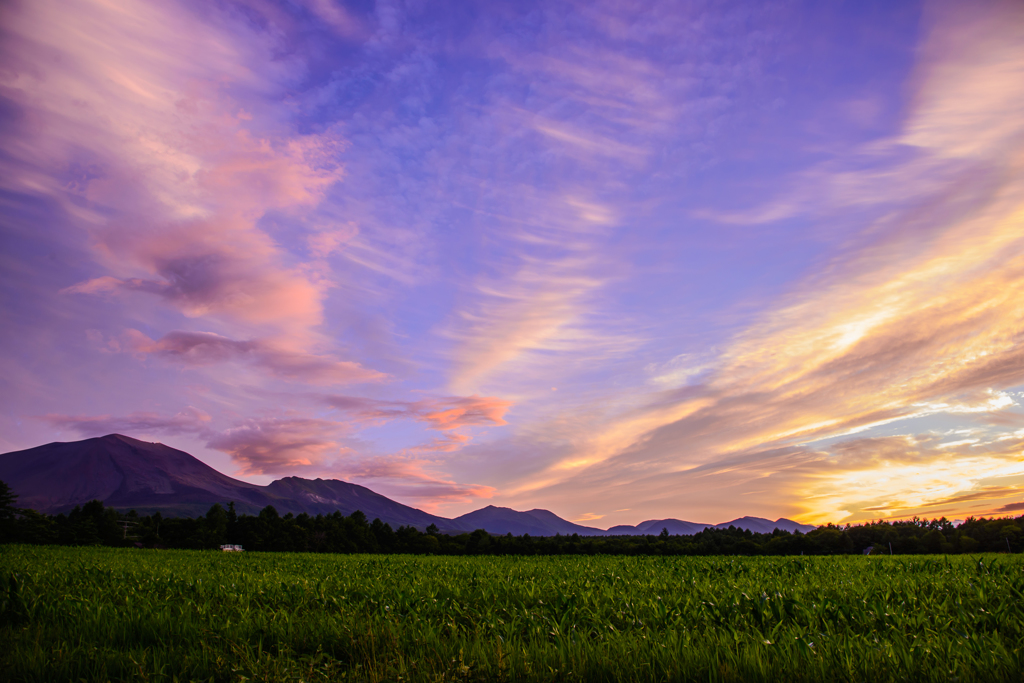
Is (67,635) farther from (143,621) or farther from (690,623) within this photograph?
(690,623)

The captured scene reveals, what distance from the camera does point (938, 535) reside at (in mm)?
43156

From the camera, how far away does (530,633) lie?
5.16 metres

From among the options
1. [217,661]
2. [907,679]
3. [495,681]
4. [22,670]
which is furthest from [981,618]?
[22,670]

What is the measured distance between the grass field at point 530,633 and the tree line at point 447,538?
23.6 m

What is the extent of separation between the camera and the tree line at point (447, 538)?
4331 cm

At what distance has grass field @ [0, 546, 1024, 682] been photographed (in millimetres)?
4027

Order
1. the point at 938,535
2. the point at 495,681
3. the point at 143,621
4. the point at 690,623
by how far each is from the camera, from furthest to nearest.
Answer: the point at 938,535, the point at 143,621, the point at 690,623, the point at 495,681

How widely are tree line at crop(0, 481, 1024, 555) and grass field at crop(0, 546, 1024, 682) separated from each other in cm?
2357

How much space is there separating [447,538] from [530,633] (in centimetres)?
6746

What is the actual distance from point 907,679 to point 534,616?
3.70 m

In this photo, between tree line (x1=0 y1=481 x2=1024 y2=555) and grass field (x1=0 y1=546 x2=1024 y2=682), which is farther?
tree line (x1=0 y1=481 x2=1024 y2=555)

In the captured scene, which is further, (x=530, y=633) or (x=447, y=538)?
(x=447, y=538)

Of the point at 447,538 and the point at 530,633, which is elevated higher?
the point at 530,633

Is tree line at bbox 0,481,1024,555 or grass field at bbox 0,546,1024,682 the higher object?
grass field at bbox 0,546,1024,682
